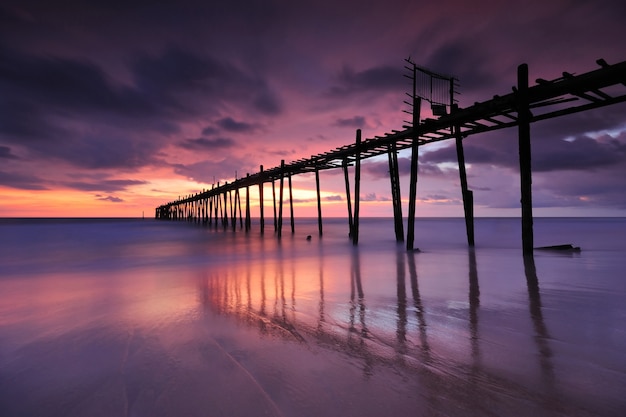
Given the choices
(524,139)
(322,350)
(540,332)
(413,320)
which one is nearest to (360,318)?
(413,320)

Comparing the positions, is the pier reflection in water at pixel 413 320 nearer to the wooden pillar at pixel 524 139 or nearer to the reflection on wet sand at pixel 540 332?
the reflection on wet sand at pixel 540 332

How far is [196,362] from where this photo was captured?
318 centimetres

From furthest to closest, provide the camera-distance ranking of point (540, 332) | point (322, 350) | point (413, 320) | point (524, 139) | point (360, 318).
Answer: point (524, 139)
point (360, 318)
point (413, 320)
point (540, 332)
point (322, 350)

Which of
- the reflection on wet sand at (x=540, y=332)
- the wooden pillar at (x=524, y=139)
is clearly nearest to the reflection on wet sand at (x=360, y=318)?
the reflection on wet sand at (x=540, y=332)

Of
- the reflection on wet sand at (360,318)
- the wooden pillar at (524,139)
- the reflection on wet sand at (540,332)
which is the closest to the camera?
the reflection on wet sand at (540,332)

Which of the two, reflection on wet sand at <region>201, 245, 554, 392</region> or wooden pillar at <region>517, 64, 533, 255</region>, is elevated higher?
wooden pillar at <region>517, 64, 533, 255</region>

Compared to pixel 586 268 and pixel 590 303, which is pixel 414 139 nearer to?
pixel 586 268

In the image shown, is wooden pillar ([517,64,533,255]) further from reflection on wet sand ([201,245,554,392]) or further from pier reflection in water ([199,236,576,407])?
reflection on wet sand ([201,245,554,392])

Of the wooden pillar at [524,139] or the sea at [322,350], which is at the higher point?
the wooden pillar at [524,139]

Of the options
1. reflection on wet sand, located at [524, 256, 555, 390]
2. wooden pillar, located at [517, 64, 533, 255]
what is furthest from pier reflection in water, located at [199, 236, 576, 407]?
wooden pillar, located at [517, 64, 533, 255]

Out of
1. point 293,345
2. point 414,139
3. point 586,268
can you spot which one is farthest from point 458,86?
point 293,345

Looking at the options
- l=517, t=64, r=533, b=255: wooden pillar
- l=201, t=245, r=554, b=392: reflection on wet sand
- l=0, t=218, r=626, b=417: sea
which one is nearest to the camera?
l=0, t=218, r=626, b=417: sea

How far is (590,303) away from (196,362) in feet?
20.1

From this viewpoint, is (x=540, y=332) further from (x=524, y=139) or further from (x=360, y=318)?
(x=524, y=139)
